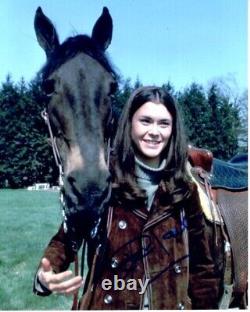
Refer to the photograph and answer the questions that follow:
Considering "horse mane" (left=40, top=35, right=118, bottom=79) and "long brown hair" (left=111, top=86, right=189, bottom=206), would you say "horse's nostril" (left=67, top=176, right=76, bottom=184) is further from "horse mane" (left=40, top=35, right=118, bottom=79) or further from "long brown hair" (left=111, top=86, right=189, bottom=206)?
"horse mane" (left=40, top=35, right=118, bottom=79)

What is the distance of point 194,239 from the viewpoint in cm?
115

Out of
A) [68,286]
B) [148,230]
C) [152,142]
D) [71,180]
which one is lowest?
[68,286]

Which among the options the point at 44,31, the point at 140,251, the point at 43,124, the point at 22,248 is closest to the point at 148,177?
the point at 140,251

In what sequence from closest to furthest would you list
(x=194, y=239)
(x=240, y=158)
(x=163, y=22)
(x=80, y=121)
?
(x=80, y=121) → (x=194, y=239) → (x=163, y=22) → (x=240, y=158)

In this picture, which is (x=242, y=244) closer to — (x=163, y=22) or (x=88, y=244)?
(x=88, y=244)

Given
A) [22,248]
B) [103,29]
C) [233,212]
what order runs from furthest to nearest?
[22,248] → [233,212] → [103,29]

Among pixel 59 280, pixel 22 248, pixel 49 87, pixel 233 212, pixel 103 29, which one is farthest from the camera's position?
pixel 22 248

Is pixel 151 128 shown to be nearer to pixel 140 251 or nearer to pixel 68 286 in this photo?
pixel 140 251

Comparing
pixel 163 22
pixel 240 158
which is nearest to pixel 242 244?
pixel 240 158

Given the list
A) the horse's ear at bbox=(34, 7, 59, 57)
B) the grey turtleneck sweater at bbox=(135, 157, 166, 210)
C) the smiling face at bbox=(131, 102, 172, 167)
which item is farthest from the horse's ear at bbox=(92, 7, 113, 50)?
the grey turtleneck sweater at bbox=(135, 157, 166, 210)

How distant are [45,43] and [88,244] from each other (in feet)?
1.78

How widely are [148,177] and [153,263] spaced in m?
0.22

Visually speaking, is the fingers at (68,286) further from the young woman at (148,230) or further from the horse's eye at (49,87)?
the horse's eye at (49,87)

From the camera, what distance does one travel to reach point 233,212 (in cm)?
138
